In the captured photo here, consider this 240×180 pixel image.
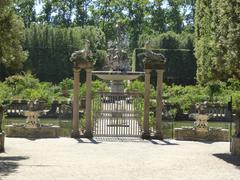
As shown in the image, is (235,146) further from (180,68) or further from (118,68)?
(180,68)

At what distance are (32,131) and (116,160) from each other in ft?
18.9

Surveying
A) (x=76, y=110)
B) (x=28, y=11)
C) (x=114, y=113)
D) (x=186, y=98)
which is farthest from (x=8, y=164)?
(x=28, y=11)

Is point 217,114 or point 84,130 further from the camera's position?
point 217,114

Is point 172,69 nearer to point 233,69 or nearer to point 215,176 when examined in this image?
point 233,69

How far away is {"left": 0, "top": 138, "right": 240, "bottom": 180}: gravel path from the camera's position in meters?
9.69

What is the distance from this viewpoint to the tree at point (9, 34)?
11797 millimetres

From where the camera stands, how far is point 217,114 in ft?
77.6

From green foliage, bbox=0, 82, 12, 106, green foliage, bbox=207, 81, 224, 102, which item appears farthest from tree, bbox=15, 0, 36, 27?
green foliage, bbox=207, 81, 224, 102

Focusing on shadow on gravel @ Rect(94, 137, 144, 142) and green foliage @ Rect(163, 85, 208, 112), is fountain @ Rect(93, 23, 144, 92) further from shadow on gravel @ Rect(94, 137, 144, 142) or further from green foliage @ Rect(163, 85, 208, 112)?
shadow on gravel @ Rect(94, 137, 144, 142)

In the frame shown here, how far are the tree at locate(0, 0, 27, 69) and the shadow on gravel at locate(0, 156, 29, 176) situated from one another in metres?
2.33

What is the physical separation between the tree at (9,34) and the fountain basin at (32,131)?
190 inches

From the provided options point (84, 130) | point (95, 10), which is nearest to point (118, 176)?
point (84, 130)

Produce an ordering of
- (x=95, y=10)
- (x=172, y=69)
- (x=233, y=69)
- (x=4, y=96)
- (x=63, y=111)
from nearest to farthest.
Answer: (x=233, y=69) → (x=63, y=111) → (x=4, y=96) → (x=172, y=69) → (x=95, y=10)

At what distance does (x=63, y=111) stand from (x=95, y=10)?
40547mm
